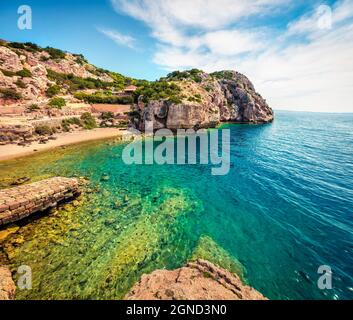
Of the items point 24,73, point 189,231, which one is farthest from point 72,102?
point 189,231

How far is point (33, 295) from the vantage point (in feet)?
22.9

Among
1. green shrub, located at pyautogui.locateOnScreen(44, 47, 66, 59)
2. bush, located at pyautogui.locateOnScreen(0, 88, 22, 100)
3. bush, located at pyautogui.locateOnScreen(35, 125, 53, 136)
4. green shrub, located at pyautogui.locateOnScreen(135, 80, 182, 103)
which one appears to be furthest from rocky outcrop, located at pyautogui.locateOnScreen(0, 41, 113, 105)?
green shrub, located at pyautogui.locateOnScreen(135, 80, 182, 103)

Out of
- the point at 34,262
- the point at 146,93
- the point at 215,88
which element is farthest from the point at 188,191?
the point at 215,88

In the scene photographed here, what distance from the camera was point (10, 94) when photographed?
1387 inches

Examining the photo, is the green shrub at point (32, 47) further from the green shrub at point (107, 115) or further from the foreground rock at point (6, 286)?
the foreground rock at point (6, 286)

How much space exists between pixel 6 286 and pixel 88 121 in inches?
1571

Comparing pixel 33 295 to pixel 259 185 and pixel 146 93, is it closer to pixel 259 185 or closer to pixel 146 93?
pixel 259 185

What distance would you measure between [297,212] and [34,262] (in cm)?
1647

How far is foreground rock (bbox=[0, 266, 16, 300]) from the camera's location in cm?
660

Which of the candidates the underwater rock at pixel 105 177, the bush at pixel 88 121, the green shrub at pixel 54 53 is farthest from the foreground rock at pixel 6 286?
the green shrub at pixel 54 53

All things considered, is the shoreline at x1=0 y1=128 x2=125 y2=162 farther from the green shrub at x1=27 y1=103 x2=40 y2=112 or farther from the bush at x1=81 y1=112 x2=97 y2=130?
the green shrub at x1=27 y1=103 x2=40 y2=112

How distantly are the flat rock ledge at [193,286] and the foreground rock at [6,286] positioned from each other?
4705 millimetres

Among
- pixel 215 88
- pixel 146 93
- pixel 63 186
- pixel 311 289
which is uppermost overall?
pixel 215 88

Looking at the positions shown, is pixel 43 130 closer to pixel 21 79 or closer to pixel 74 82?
pixel 21 79
